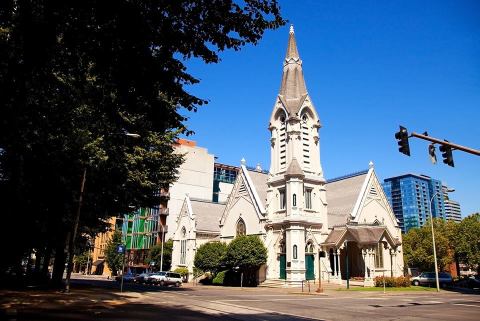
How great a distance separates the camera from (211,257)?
46.3 m

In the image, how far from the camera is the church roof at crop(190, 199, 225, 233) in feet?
188

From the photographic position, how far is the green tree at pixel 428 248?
213 ft

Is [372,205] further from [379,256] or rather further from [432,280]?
[432,280]

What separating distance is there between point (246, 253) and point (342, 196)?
14.8m

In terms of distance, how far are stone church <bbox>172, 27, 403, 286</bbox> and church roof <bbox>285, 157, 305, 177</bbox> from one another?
0.11 m

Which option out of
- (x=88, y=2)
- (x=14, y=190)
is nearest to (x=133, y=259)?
(x=14, y=190)

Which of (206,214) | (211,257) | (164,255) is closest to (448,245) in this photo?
(206,214)

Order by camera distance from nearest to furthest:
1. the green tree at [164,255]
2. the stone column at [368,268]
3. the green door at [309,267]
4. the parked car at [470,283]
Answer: the stone column at [368,268] < the green door at [309,267] < the parked car at [470,283] < the green tree at [164,255]

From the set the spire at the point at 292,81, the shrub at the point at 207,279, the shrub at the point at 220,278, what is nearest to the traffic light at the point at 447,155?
the spire at the point at 292,81

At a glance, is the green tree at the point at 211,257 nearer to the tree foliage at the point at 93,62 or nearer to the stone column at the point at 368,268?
the stone column at the point at 368,268

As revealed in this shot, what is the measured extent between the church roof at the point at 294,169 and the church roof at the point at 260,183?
7.27m

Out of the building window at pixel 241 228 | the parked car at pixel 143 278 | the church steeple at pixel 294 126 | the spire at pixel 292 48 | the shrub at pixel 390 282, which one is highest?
the spire at pixel 292 48

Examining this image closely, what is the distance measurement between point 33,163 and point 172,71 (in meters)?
13.4

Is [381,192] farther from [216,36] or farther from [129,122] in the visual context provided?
[216,36]
